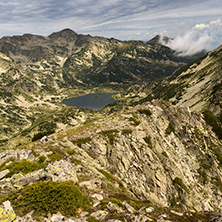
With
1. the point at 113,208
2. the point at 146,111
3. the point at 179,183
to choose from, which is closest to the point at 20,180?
the point at 113,208

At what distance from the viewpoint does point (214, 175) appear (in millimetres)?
59469

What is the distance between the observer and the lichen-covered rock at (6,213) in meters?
15.0

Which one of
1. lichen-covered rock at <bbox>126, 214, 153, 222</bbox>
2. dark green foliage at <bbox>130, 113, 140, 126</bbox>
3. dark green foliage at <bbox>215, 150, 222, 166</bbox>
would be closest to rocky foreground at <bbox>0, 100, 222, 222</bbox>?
lichen-covered rock at <bbox>126, 214, 153, 222</bbox>

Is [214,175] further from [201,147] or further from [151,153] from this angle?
[151,153]

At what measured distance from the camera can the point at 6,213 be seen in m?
15.3

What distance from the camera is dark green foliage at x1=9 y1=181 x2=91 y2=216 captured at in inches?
663

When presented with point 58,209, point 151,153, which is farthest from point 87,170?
point 151,153

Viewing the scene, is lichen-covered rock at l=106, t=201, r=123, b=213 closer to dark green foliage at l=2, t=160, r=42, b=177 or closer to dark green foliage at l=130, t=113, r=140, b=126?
dark green foliage at l=2, t=160, r=42, b=177

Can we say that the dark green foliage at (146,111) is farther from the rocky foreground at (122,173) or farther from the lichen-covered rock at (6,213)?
the lichen-covered rock at (6,213)

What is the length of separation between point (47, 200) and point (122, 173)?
27711 mm

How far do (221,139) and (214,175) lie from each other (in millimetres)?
37134

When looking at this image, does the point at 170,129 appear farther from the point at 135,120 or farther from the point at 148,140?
the point at 148,140

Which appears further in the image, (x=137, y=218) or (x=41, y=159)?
(x=41, y=159)

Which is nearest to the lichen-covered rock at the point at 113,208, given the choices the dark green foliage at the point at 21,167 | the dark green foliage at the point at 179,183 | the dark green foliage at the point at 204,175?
the dark green foliage at the point at 21,167
